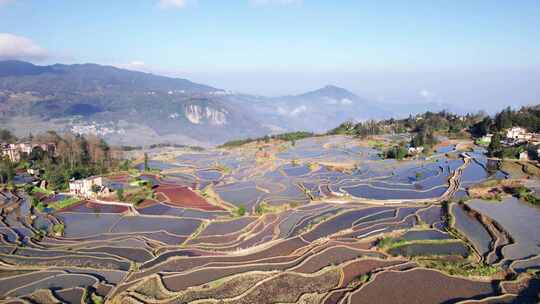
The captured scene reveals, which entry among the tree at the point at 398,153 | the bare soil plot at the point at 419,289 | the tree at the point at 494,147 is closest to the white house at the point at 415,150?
the tree at the point at 398,153

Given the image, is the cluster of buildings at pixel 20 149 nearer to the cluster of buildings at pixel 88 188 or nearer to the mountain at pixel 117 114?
the cluster of buildings at pixel 88 188

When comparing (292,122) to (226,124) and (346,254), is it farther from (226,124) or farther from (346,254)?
(346,254)

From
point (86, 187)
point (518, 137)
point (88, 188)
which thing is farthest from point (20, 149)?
point (518, 137)

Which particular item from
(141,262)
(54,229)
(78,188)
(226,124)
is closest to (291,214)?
(141,262)

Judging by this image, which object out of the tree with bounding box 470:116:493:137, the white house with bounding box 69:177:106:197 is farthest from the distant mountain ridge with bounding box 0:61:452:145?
the tree with bounding box 470:116:493:137

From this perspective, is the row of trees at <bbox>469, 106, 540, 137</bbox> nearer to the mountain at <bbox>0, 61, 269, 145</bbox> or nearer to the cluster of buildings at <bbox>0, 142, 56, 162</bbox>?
the cluster of buildings at <bbox>0, 142, 56, 162</bbox>

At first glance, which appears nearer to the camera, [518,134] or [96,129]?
[518,134]

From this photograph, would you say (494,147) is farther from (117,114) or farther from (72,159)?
(117,114)
